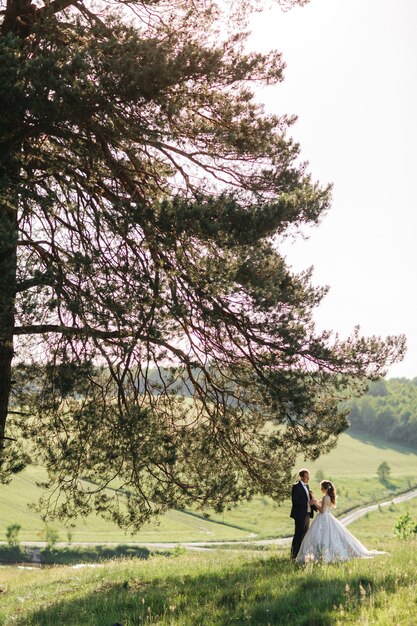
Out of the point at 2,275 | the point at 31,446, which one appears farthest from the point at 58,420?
the point at 2,275

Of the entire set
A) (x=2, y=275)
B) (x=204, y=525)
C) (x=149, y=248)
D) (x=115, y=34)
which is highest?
(x=115, y=34)

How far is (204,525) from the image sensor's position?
94.6m

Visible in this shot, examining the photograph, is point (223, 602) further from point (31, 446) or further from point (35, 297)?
point (31, 446)

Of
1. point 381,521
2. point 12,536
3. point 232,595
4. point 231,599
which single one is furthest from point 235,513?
point 231,599

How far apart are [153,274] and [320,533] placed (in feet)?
18.7

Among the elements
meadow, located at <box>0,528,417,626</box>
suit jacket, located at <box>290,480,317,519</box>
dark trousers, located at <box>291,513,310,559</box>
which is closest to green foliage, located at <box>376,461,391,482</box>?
meadow, located at <box>0,528,417,626</box>

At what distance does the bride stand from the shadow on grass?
0.60 metres

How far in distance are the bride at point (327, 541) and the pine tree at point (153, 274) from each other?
1.26 m

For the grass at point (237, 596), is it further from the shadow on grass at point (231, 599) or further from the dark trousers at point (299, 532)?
the dark trousers at point (299, 532)

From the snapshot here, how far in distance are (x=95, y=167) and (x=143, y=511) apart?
24.1ft

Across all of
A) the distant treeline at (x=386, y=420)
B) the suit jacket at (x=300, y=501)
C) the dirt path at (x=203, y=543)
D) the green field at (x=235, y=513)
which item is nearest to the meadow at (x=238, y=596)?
the suit jacket at (x=300, y=501)

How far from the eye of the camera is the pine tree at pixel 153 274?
1096 centimetres

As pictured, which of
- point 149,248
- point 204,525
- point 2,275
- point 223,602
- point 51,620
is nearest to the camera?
point 223,602

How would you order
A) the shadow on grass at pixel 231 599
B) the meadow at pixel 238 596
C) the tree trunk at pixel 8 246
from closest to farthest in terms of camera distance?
the meadow at pixel 238 596, the shadow on grass at pixel 231 599, the tree trunk at pixel 8 246
